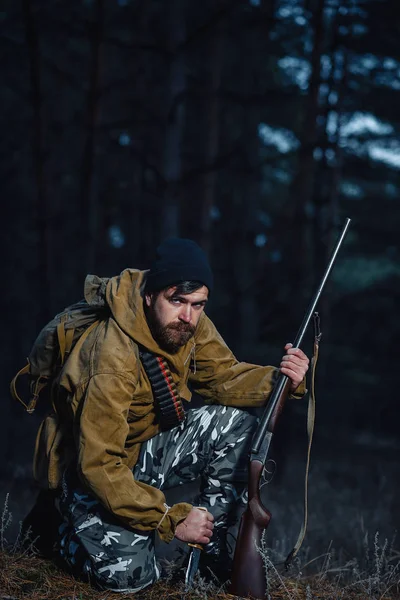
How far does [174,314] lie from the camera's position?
416cm

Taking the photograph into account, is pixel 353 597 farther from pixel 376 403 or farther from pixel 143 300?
pixel 376 403

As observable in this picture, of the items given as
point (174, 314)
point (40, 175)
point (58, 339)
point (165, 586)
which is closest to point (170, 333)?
point (174, 314)

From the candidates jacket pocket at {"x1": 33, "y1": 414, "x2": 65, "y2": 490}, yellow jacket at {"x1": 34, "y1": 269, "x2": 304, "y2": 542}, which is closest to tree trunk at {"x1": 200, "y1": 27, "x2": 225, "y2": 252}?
yellow jacket at {"x1": 34, "y1": 269, "x2": 304, "y2": 542}

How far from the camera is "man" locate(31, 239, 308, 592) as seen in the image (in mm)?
3883

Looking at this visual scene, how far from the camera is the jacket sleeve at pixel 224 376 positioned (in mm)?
4660

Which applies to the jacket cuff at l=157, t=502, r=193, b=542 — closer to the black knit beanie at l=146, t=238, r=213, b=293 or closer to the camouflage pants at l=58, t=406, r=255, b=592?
the camouflage pants at l=58, t=406, r=255, b=592

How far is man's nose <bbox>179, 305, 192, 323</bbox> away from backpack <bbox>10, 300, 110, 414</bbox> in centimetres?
48

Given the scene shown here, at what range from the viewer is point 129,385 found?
4031mm

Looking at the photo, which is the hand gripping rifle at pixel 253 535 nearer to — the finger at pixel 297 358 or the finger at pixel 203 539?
the finger at pixel 203 539

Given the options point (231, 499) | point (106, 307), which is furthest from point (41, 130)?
point (231, 499)

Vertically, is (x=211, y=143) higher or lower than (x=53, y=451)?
higher

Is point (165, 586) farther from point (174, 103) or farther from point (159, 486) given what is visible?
point (174, 103)

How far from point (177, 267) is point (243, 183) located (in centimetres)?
958

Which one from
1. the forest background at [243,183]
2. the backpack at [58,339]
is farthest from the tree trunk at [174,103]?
the backpack at [58,339]
